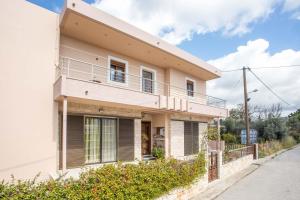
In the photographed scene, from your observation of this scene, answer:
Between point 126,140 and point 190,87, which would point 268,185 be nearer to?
point 126,140

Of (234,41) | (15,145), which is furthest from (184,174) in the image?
(234,41)

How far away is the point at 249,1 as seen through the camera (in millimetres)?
11398

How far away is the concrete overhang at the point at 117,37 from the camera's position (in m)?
10.1

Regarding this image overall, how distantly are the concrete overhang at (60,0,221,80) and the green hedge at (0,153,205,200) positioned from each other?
6.45m

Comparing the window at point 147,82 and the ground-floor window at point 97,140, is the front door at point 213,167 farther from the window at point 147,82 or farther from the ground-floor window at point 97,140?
the window at point 147,82

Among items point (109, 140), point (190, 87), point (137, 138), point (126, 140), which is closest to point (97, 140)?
point (109, 140)

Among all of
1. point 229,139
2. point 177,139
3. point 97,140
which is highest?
point 97,140

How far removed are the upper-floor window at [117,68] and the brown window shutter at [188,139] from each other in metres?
6.46

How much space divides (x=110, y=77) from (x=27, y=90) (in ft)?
15.6

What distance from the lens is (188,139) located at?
18.1 m

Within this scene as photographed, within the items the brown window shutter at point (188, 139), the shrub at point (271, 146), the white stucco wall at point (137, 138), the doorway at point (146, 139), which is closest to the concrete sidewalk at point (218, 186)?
the brown window shutter at point (188, 139)

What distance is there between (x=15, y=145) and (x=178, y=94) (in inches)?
452

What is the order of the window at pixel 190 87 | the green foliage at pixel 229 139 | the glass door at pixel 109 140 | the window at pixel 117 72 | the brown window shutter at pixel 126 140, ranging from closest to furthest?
the glass door at pixel 109 140
the brown window shutter at pixel 126 140
the window at pixel 117 72
the window at pixel 190 87
the green foliage at pixel 229 139

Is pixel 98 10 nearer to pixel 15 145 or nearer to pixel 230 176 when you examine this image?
pixel 15 145
